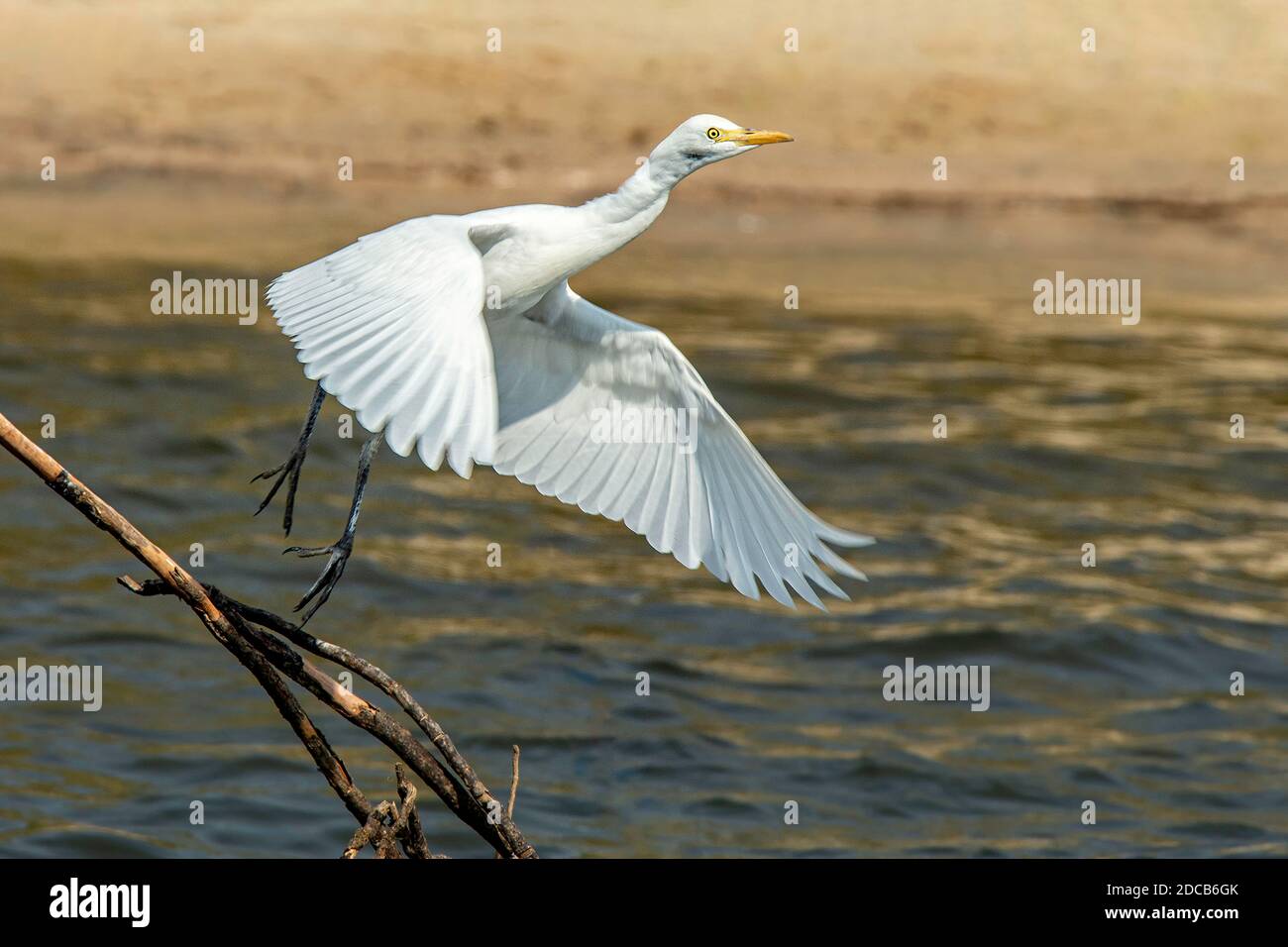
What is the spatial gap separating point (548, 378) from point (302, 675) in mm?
2252

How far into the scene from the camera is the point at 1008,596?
13.6 metres

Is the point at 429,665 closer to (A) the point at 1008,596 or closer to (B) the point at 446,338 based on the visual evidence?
(A) the point at 1008,596

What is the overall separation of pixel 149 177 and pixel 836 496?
36.2 ft

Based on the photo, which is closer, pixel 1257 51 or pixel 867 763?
pixel 867 763

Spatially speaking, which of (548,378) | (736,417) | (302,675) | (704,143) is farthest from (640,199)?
(736,417)

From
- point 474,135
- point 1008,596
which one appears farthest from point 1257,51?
point 1008,596

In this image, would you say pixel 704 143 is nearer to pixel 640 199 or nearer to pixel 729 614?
pixel 640 199

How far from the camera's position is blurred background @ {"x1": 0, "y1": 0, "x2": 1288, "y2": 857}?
10898 mm

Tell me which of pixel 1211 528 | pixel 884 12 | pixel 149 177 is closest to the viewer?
pixel 1211 528

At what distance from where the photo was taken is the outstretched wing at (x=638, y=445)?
6984 mm

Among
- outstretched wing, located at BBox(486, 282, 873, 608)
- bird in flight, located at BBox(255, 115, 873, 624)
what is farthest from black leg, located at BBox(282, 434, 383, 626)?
outstretched wing, located at BBox(486, 282, 873, 608)

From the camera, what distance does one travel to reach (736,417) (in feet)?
54.2

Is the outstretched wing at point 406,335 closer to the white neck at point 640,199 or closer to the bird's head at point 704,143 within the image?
the white neck at point 640,199

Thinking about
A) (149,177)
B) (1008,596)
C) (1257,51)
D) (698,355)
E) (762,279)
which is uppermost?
(1257,51)
